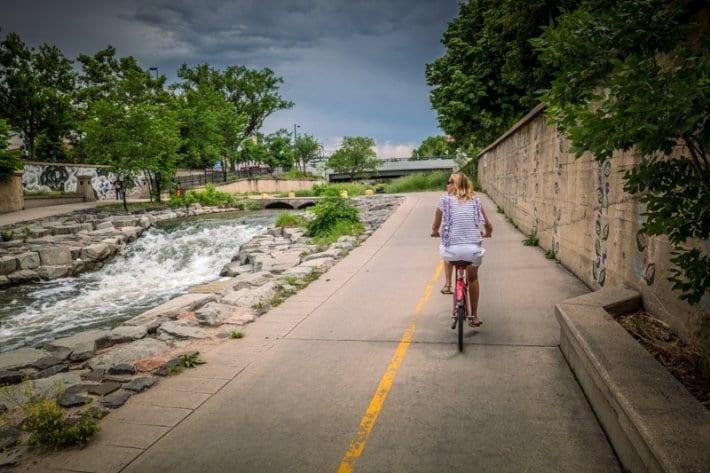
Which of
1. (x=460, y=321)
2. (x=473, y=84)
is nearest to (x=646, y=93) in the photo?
(x=460, y=321)

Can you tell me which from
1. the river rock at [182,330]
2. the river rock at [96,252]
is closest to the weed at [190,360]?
the river rock at [182,330]

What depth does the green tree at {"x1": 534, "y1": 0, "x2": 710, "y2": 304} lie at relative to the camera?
8.42 feet

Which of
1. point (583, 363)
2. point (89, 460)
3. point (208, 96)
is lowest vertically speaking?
point (89, 460)

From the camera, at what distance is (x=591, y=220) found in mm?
7020

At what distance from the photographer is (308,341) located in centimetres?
580

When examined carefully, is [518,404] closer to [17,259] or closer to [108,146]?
[17,259]

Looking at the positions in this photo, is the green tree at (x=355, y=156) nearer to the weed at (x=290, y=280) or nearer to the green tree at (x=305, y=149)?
the green tree at (x=305, y=149)

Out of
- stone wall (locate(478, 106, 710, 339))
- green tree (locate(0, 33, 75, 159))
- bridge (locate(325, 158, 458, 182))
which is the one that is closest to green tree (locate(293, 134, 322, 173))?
bridge (locate(325, 158, 458, 182))

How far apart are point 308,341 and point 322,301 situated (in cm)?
186

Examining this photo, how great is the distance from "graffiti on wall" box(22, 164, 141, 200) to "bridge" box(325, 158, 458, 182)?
166ft

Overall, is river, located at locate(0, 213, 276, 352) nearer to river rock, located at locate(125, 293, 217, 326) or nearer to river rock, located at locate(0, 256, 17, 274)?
river rock, located at locate(0, 256, 17, 274)

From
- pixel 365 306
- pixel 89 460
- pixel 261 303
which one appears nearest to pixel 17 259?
pixel 261 303

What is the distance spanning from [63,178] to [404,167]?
63819mm

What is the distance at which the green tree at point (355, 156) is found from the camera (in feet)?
254
